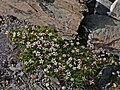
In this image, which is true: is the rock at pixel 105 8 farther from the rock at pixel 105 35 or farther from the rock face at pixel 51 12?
the rock face at pixel 51 12

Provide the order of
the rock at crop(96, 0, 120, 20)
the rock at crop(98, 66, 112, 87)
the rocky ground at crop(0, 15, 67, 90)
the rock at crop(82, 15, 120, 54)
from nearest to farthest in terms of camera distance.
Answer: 1. the rocky ground at crop(0, 15, 67, 90)
2. the rock at crop(98, 66, 112, 87)
3. the rock at crop(82, 15, 120, 54)
4. the rock at crop(96, 0, 120, 20)

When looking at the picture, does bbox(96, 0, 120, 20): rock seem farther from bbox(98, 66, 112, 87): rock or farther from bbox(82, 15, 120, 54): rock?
bbox(98, 66, 112, 87): rock

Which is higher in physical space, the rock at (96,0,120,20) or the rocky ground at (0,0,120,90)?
the rock at (96,0,120,20)

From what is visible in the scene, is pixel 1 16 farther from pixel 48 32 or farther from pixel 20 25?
pixel 48 32

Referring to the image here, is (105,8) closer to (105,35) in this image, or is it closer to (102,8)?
(102,8)

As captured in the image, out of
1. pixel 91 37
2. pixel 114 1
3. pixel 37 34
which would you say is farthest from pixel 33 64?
pixel 114 1

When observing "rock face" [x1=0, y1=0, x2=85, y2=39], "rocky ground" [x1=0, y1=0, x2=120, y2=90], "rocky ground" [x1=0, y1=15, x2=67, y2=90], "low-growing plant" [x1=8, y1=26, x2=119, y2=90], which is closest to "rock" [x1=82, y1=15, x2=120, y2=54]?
"rocky ground" [x1=0, y1=0, x2=120, y2=90]

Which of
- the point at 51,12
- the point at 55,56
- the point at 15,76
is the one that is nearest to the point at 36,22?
the point at 51,12

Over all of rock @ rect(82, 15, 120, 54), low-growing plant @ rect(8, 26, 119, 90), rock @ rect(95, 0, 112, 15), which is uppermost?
rock @ rect(95, 0, 112, 15)
